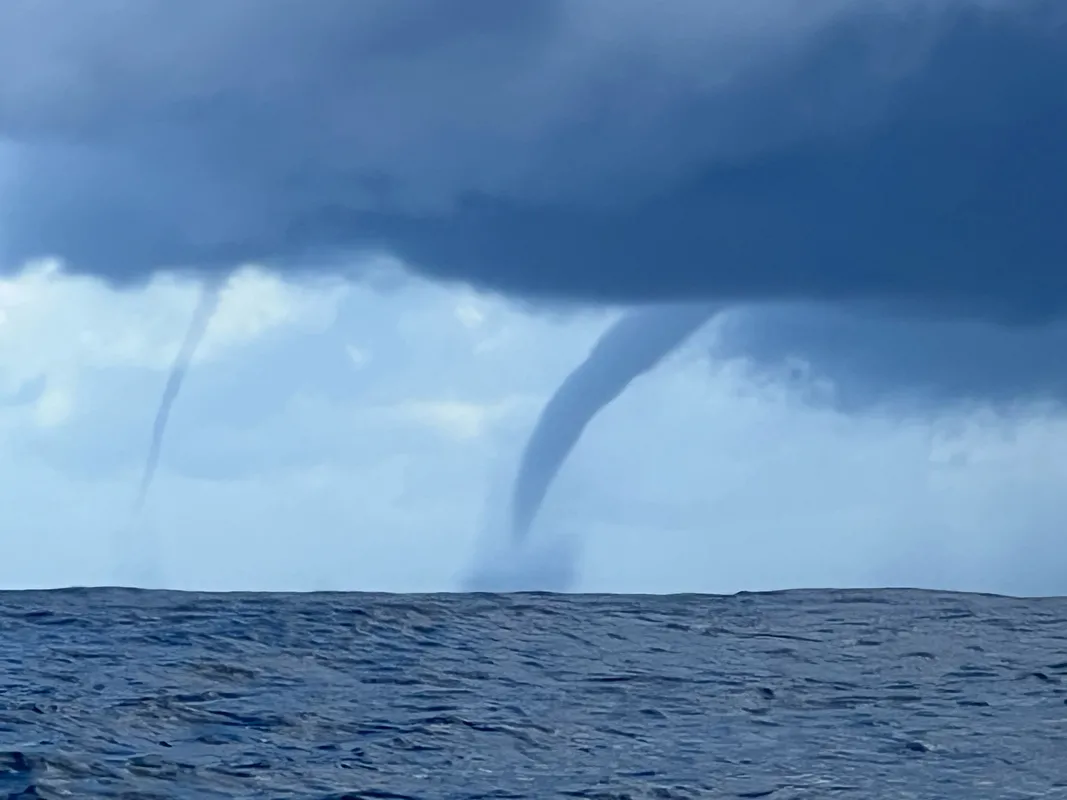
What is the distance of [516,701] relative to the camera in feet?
68.9

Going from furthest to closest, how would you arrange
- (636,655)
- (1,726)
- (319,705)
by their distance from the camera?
(636,655) < (319,705) < (1,726)

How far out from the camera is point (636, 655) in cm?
2636

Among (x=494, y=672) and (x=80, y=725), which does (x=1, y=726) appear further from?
(x=494, y=672)

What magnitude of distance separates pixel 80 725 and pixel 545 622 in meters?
14.9

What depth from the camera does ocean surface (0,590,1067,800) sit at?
1555 cm

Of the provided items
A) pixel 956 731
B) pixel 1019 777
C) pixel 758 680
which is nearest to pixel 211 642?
pixel 758 680

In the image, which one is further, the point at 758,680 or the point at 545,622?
the point at 545,622

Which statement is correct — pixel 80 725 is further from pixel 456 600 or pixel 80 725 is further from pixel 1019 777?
pixel 456 600

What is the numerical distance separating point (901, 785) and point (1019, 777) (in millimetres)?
1478

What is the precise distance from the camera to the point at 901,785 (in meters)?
A: 15.5

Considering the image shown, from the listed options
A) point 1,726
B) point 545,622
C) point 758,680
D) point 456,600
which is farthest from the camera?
point 456,600

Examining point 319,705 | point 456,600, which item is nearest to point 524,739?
point 319,705

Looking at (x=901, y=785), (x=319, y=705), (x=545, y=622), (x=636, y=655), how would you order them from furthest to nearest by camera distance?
(x=545, y=622)
(x=636, y=655)
(x=319, y=705)
(x=901, y=785)

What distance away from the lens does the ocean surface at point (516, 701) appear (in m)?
15.5
